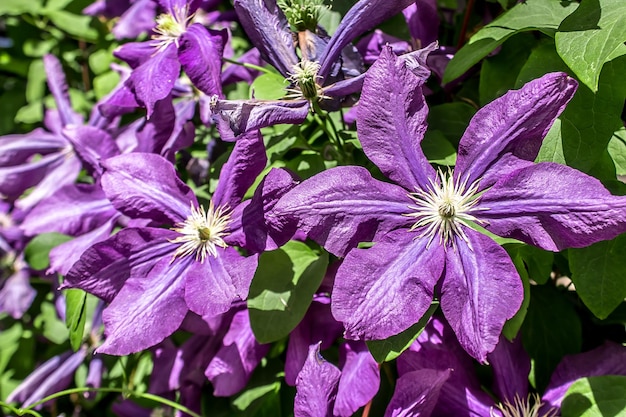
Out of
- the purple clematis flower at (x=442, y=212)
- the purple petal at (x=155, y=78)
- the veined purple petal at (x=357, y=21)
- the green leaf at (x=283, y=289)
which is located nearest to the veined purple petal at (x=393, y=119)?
the purple clematis flower at (x=442, y=212)

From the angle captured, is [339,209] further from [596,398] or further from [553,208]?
[596,398]

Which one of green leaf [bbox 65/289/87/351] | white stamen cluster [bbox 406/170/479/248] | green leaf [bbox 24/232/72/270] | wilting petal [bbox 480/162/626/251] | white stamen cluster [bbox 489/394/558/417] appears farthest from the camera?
green leaf [bbox 24/232/72/270]

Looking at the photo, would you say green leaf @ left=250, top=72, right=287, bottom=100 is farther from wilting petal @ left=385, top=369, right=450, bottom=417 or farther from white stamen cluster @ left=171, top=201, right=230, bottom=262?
wilting petal @ left=385, top=369, right=450, bottom=417

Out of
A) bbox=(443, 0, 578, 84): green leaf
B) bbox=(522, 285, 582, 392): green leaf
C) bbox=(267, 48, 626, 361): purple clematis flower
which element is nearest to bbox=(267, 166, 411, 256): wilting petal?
bbox=(267, 48, 626, 361): purple clematis flower

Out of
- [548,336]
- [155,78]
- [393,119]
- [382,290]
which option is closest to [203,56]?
[155,78]

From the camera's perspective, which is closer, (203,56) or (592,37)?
(592,37)

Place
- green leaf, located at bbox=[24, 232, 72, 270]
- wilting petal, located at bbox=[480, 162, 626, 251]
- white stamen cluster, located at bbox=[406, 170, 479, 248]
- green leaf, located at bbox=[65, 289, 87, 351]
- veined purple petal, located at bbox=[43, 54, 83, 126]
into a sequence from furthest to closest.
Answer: veined purple petal, located at bbox=[43, 54, 83, 126]
green leaf, located at bbox=[24, 232, 72, 270]
green leaf, located at bbox=[65, 289, 87, 351]
white stamen cluster, located at bbox=[406, 170, 479, 248]
wilting petal, located at bbox=[480, 162, 626, 251]

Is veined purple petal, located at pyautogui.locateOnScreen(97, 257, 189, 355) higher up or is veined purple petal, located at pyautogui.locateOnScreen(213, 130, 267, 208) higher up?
veined purple petal, located at pyautogui.locateOnScreen(213, 130, 267, 208)
